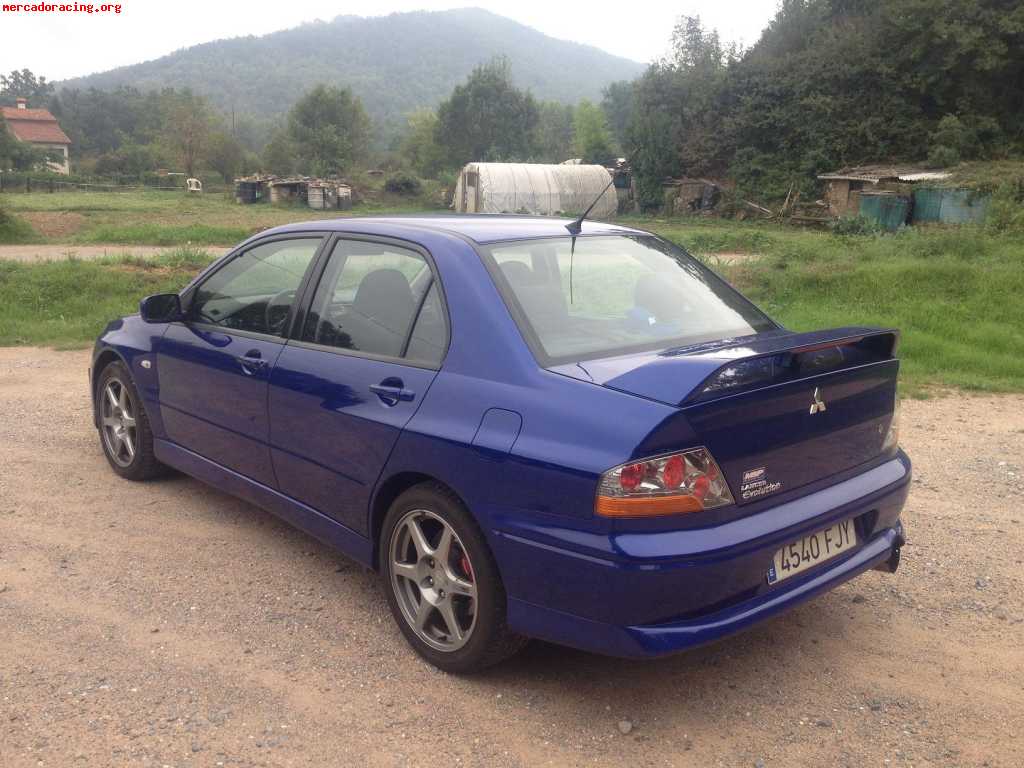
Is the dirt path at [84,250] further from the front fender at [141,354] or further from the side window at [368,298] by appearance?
the side window at [368,298]

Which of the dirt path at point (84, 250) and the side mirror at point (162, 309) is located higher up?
the side mirror at point (162, 309)

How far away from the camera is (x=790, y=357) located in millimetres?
2936

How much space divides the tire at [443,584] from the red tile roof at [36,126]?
10690 centimetres

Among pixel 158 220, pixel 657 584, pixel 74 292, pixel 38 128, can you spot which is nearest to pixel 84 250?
pixel 74 292

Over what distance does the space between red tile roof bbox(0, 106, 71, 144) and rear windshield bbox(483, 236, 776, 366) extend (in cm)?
10658

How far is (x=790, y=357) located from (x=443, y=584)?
1.43m

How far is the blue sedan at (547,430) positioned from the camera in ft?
Answer: 8.87

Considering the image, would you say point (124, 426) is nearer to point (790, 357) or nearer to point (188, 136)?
point (790, 357)

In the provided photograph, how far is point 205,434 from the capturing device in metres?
4.55

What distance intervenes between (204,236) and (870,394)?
19679 millimetres

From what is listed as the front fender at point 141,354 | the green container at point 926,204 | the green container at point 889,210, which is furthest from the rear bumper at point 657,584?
the green container at point 889,210

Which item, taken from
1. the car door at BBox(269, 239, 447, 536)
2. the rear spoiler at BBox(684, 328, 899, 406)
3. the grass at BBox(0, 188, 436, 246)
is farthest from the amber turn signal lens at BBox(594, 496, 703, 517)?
the grass at BBox(0, 188, 436, 246)

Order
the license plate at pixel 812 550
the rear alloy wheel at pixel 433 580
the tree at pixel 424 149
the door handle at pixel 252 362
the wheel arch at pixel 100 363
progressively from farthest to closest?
the tree at pixel 424 149, the wheel arch at pixel 100 363, the door handle at pixel 252 362, the rear alloy wheel at pixel 433 580, the license plate at pixel 812 550

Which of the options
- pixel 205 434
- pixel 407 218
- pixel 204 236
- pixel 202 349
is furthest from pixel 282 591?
pixel 204 236
